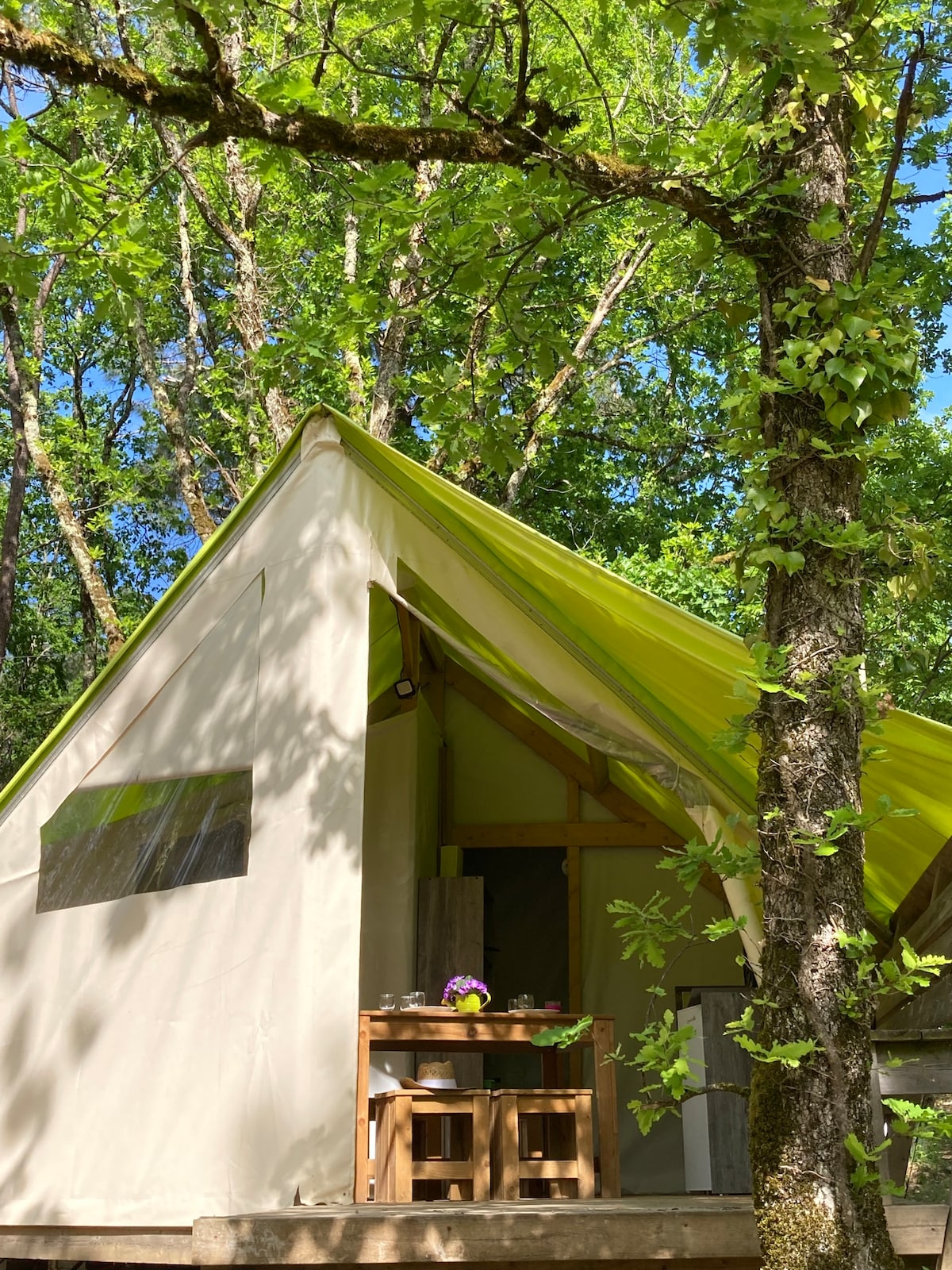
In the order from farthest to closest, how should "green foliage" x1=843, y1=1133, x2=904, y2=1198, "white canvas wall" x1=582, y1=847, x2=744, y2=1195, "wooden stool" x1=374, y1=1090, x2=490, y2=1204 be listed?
1. "white canvas wall" x1=582, y1=847, x2=744, y2=1195
2. "wooden stool" x1=374, y1=1090, x2=490, y2=1204
3. "green foliage" x1=843, y1=1133, x2=904, y2=1198

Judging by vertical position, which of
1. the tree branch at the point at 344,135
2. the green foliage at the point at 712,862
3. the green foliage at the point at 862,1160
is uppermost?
the tree branch at the point at 344,135

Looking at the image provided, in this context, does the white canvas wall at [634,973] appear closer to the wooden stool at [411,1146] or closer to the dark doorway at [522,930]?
the dark doorway at [522,930]

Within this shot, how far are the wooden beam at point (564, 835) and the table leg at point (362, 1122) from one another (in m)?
2.70

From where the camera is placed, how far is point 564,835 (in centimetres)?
590

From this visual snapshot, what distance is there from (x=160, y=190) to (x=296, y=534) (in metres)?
8.32

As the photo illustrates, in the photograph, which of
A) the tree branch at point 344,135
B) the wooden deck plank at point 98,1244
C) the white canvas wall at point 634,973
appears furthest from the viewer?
the white canvas wall at point 634,973

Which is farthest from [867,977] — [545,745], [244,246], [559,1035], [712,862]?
[244,246]

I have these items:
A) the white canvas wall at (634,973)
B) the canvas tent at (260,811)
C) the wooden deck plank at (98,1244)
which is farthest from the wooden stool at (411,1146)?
the white canvas wall at (634,973)

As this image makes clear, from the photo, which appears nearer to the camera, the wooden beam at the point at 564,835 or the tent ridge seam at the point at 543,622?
the tent ridge seam at the point at 543,622

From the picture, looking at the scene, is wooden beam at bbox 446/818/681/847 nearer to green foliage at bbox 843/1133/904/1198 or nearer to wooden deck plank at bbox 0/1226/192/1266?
wooden deck plank at bbox 0/1226/192/1266

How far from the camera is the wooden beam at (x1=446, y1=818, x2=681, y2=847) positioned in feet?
19.2

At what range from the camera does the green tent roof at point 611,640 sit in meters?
3.39

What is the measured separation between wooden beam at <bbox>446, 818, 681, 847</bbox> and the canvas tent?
207cm

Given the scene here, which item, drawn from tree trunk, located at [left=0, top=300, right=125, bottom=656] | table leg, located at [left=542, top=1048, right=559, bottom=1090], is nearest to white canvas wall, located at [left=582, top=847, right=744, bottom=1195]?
table leg, located at [left=542, top=1048, right=559, bottom=1090]
